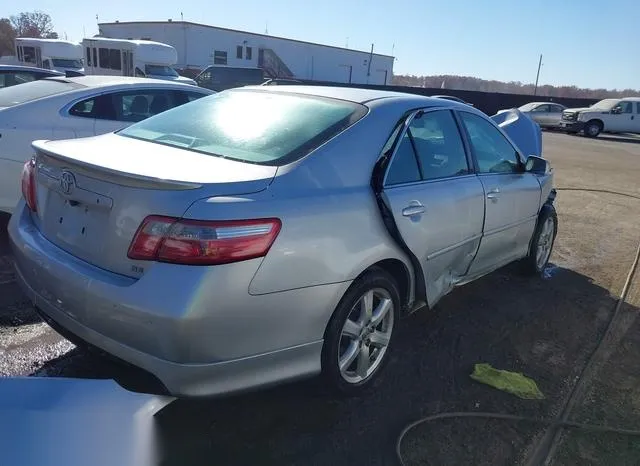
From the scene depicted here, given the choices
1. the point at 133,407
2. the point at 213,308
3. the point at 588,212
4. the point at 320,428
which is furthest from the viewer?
the point at 588,212

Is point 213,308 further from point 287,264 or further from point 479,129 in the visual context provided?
point 479,129

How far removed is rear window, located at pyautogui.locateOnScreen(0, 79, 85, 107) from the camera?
5195mm

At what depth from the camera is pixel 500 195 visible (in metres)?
4.02

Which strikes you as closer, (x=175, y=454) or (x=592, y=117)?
(x=175, y=454)

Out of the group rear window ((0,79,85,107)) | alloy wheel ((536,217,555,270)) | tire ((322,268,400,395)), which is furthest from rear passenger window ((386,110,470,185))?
rear window ((0,79,85,107))

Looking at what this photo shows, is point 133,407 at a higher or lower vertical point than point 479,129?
lower

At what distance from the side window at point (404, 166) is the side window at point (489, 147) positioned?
84 cm

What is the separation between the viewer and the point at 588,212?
336 inches

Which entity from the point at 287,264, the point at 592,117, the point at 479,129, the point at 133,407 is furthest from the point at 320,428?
the point at 592,117

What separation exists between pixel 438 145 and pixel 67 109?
3.62 m

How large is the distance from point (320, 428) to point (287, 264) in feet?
3.06

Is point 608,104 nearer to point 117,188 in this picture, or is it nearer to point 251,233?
point 251,233

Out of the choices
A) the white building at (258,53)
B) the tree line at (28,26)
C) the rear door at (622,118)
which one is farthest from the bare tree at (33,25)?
the rear door at (622,118)

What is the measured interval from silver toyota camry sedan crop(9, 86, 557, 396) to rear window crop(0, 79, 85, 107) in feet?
8.42
